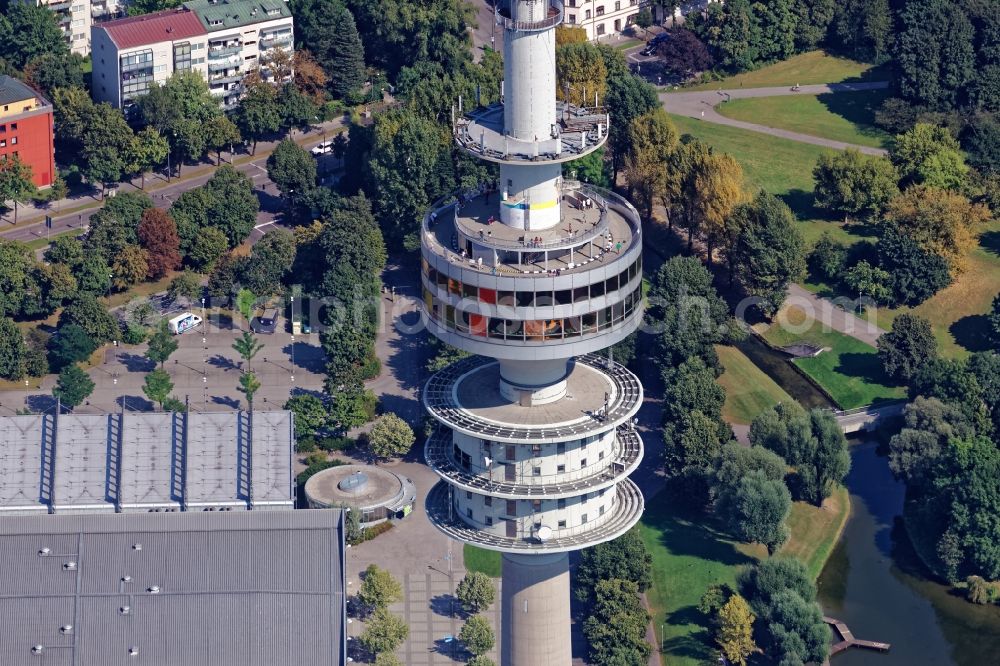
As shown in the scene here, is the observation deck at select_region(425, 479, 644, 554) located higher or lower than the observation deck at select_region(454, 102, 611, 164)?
lower

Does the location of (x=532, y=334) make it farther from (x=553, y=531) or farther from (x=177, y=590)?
(x=177, y=590)

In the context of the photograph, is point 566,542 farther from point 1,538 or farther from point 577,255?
point 1,538

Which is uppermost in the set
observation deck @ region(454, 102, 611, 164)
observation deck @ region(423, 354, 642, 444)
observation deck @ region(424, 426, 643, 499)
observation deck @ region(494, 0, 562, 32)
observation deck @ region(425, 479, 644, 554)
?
observation deck @ region(494, 0, 562, 32)

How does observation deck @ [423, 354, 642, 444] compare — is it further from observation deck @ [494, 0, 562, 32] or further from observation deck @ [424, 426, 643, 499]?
observation deck @ [494, 0, 562, 32]

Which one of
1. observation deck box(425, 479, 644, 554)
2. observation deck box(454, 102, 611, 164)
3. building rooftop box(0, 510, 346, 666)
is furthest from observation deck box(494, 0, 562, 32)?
building rooftop box(0, 510, 346, 666)

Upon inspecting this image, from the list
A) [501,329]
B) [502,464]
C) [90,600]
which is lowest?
[90,600]

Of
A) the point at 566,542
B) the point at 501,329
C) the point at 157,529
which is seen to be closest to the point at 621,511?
the point at 566,542
